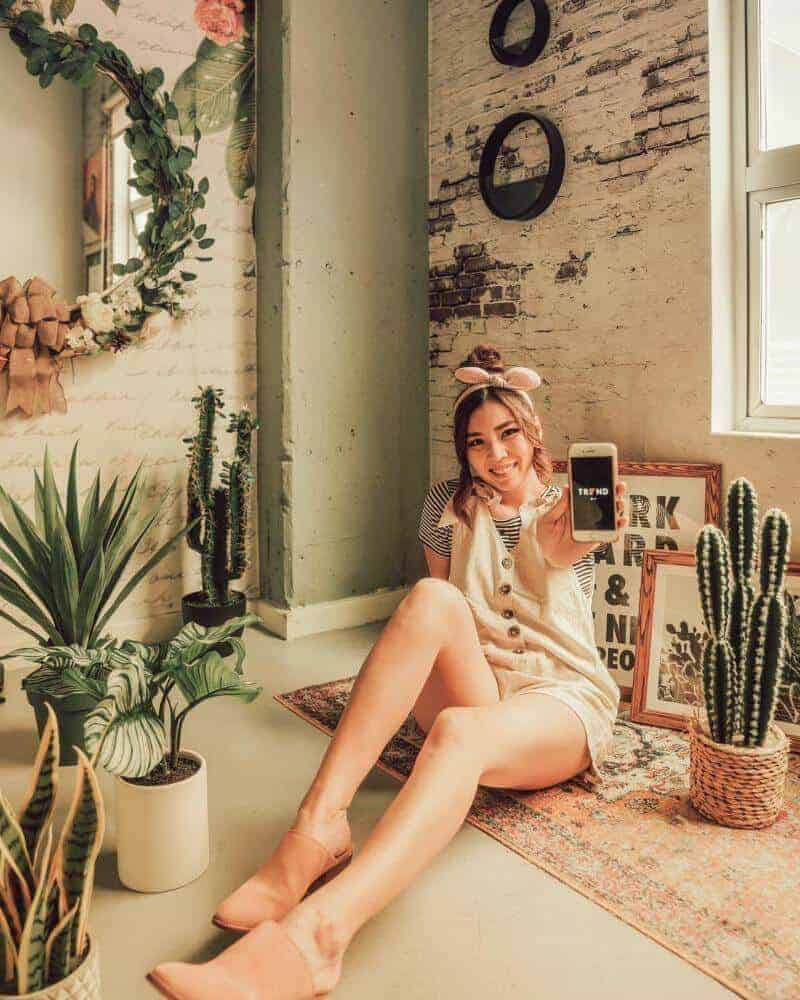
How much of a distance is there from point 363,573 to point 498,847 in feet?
6.12

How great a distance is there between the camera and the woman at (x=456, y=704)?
1.26 metres

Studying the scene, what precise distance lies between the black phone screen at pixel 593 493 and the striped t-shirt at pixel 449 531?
0.66 feet

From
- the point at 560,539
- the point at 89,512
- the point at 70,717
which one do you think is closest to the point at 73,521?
the point at 89,512

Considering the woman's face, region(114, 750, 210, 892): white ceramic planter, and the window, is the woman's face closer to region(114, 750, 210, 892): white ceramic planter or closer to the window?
region(114, 750, 210, 892): white ceramic planter

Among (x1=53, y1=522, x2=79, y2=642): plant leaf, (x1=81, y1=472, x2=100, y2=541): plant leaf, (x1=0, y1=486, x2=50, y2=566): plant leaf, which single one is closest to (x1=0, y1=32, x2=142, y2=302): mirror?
(x1=81, y1=472, x2=100, y2=541): plant leaf

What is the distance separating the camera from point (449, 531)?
87.3 inches

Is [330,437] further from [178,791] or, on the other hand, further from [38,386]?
[178,791]

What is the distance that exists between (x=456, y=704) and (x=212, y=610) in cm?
137

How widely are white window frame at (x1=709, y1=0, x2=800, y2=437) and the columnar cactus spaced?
820 millimetres

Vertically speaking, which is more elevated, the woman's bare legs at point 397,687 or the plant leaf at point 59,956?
the woman's bare legs at point 397,687

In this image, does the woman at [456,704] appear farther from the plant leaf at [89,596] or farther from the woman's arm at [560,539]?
the plant leaf at [89,596]

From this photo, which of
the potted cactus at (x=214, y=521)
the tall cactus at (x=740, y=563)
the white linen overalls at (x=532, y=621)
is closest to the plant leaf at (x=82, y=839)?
the white linen overalls at (x=532, y=621)

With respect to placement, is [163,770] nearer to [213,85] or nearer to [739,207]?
[739,207]

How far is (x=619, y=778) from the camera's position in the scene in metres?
2.06
